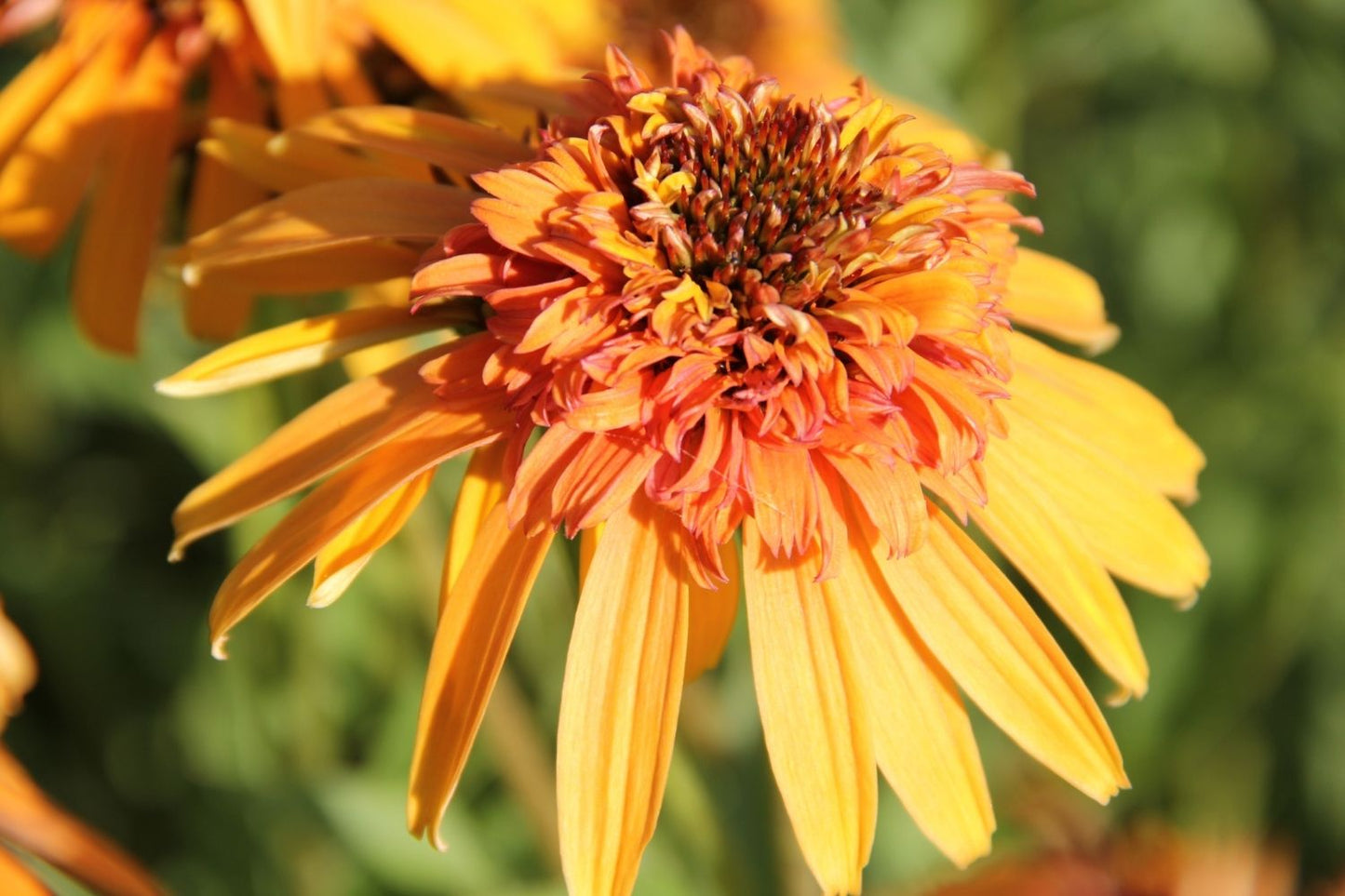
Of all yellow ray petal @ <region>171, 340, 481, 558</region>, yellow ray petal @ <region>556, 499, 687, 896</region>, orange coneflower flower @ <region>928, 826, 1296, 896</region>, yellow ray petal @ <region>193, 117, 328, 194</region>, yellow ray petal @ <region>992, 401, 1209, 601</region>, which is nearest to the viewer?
yellow ray petal @ <region>556, 499, 687, 896</region>

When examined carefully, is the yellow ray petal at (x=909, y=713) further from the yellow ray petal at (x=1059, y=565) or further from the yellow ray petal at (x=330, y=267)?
the yellow ray petal at (x=330, y=267)

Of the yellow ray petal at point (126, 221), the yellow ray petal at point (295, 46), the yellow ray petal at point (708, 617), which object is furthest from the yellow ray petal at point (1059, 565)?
the yellow ray petal at point (126, 221)

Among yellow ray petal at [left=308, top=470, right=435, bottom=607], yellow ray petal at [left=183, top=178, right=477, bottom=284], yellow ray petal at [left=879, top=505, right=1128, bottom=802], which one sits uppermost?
yellow ray petal at [left=183, top=178, right=477, bottom=284]

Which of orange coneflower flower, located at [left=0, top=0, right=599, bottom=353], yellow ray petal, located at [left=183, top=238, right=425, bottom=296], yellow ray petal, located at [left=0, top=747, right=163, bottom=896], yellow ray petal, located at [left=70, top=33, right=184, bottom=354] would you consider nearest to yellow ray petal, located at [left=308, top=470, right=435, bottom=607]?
yellow ray petal, located at [left=183, top=238, right=425, bottom=296]

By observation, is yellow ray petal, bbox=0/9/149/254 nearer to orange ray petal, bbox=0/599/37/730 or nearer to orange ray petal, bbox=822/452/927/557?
orange ray petal, bbox=0/599/37/730

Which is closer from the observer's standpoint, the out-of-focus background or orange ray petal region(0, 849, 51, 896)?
orange ray petal region(0, 849, 51, 896)

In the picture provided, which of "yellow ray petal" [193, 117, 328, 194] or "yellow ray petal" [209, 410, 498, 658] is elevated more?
"yellow ray petal" [193, 117, 328, 194]

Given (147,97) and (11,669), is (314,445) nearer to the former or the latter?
(11,669)

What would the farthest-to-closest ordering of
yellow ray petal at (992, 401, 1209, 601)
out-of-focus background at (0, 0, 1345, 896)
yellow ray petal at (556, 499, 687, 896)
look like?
1. out-of-focus background at (0, 0, 1345, 896)
2. yellow ray petal at (992, 401, 1209, 601)
3. yellow ray petal at (556, 499, 687, 896)
